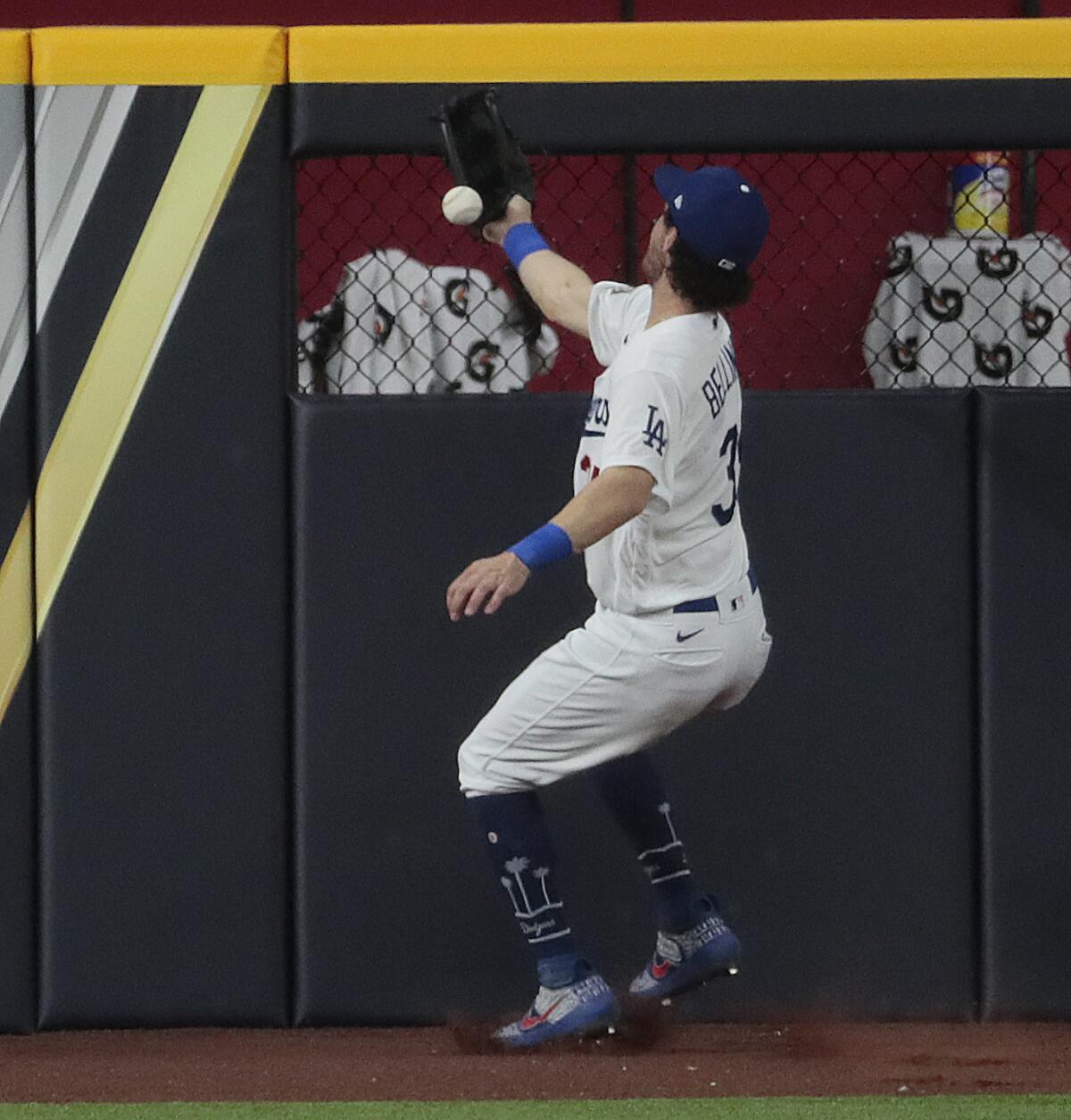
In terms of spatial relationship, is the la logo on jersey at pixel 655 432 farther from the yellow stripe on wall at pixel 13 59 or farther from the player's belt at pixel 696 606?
the yellow stripe on wall at pixel 13 59

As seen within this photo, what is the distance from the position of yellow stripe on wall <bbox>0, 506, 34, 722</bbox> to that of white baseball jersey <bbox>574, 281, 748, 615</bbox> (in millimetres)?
1229

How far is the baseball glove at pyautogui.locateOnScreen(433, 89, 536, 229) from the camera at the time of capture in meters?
3.81

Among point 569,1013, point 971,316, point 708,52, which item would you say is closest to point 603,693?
point 569,1013

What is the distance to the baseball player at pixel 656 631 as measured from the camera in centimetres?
368

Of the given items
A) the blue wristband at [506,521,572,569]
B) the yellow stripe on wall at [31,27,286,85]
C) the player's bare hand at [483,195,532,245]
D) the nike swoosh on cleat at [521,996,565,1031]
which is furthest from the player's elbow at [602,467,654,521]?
the yellow stripe on wall at [31,27,286,85]

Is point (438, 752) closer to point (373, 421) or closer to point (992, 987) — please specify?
point (373, 421)

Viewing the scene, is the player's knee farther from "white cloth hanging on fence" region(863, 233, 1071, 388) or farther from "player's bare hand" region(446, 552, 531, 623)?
"white cloth hanging on fence" region(863, 233, 1071, 388)

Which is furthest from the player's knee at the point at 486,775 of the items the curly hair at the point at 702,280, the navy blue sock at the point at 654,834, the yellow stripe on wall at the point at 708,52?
the yellow stripe on wall at the point at 708,52

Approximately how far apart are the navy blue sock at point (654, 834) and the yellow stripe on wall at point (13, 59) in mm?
1955

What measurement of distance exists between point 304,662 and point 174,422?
60 centimetres

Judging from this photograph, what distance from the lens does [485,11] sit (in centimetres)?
693

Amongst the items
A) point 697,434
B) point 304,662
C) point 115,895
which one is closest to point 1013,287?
point 697,434

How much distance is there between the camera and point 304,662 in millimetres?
4078

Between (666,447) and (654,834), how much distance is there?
86cm
